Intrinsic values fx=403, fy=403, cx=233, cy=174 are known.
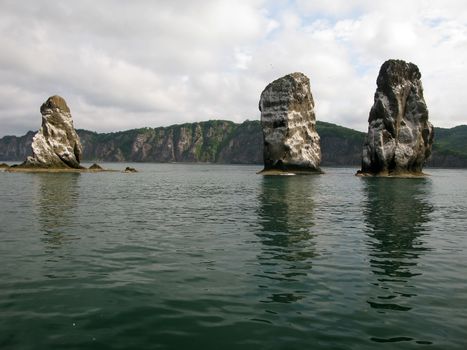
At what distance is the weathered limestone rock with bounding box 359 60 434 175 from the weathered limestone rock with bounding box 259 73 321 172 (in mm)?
18971

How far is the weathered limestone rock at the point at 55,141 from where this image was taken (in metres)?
118

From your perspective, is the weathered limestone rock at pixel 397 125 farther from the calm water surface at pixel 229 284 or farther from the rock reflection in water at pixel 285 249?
the calm water surface at pixel 229 284

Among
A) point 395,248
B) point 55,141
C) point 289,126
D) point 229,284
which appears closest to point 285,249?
point 395,248

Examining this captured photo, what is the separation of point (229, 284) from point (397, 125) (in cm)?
10383

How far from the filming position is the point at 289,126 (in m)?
121

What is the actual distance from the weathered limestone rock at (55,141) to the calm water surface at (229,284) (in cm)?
9722

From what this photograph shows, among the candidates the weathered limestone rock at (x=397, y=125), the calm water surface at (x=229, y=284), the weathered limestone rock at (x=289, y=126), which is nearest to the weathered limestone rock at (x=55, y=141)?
the weathered limestone rock at (x=289, y=126)

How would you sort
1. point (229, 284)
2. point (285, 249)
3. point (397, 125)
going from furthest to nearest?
point (397, 125) < point (285, 249) < point (229, 284)

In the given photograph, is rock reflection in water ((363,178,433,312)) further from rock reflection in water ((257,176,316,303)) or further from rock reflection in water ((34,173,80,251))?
rock reflection in water ((34,173,80,251))

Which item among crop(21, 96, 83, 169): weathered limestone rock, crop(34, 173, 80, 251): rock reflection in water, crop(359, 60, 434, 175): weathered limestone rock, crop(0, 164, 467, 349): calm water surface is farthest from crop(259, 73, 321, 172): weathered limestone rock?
crop(0, 164, 467, 349): calm water surface

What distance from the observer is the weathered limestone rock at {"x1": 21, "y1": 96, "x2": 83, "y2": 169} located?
385 ft

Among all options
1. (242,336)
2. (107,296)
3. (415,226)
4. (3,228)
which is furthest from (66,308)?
(415,226)

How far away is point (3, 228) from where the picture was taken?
81.6ft

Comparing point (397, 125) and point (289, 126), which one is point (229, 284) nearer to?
point (397, 125)
